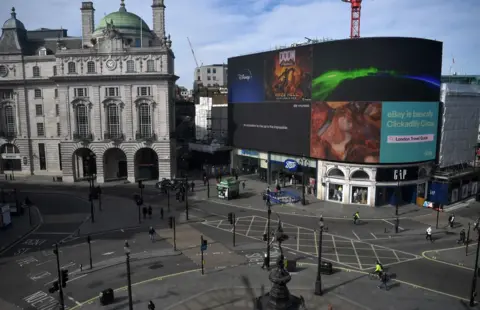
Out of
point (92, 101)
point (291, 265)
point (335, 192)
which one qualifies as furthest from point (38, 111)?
point (291, 265)

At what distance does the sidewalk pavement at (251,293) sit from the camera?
25.7m

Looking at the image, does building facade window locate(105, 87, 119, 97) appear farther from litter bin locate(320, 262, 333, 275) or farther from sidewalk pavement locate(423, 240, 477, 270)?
sidewalk pavement locate(423, 240, 477, 270)

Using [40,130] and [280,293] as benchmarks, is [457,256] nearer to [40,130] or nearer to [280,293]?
[280,293]

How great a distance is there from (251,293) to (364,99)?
3350 cm

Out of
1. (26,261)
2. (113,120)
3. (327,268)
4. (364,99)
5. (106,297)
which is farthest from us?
(113,120)

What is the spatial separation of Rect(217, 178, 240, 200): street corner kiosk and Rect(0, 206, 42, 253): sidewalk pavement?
23739 mm

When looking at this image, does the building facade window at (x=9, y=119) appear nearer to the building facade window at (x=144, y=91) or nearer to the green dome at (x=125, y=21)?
the green dome at (x=125, y=21)

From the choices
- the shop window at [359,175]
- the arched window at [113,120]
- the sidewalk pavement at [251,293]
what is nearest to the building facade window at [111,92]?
the arched window at [113,120]

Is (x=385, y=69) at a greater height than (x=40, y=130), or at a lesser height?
greater

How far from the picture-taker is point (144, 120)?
69.3m

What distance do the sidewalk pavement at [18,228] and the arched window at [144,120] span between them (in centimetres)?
2341

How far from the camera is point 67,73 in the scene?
67.8m

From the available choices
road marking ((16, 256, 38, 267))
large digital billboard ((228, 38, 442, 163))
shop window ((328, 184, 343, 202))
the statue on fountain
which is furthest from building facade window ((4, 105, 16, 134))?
the statue on fountain

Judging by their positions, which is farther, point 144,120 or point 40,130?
point 40,130
